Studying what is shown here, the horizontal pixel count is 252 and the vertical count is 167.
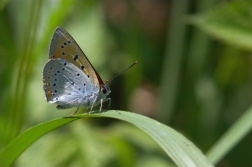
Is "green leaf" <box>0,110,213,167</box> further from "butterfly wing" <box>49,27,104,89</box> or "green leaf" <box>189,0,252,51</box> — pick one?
"green leaf" <box>189,0,252,51</box>

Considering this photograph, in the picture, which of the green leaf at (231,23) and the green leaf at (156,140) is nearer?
the green leaf at (156,140)

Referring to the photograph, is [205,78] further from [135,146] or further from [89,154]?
[89,154]

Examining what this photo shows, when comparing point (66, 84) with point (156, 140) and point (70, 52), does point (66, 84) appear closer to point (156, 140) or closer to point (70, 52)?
point (70, 52)

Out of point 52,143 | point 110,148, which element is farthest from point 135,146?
point 52,143

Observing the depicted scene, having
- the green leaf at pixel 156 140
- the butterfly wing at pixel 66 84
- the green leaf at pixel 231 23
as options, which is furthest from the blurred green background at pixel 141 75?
the green leaf at pixel 156 140

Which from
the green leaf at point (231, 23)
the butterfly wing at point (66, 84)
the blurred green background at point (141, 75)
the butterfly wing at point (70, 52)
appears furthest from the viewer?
the blurred green background at point (141, 75)

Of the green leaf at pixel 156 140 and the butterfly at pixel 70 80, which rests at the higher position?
the green leaf at pixel 156 140

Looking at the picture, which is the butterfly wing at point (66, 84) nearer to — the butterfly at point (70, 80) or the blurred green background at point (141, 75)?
the butterfly at point (70, 80)

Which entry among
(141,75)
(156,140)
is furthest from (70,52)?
(141,75)

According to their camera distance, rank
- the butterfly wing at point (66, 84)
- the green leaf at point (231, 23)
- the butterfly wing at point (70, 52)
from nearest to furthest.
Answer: the butterfly wing at point (70, 52) → the butterfly wing at point (66, 84) → the green leaf at point (231, 23)
